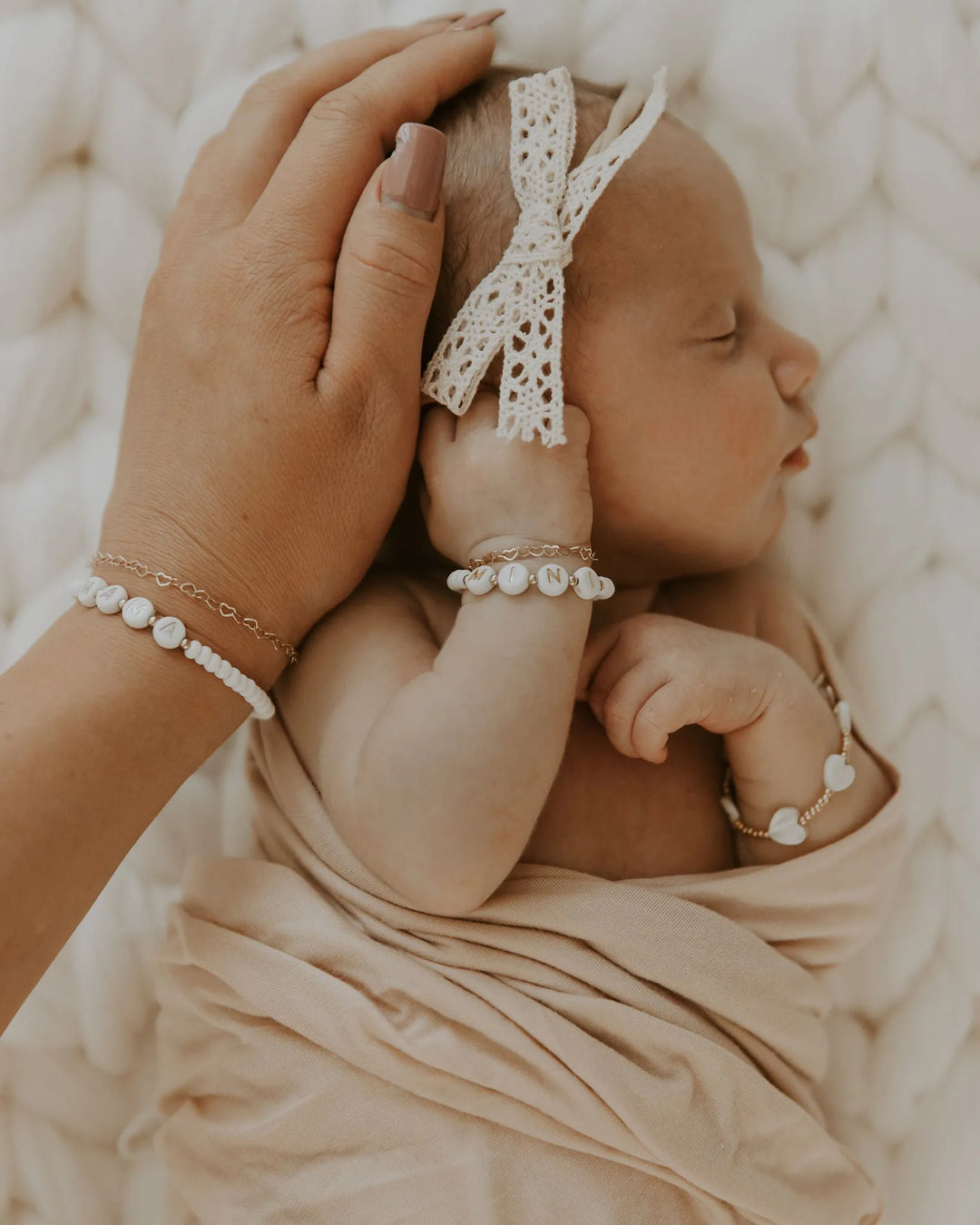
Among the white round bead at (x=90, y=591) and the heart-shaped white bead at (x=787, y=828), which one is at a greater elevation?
the white round bead at (x=90, y=591)

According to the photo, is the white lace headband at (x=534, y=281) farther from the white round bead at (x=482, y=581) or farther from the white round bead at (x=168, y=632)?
the white round bead at (x=168, y=632)

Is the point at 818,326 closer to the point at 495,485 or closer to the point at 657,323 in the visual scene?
the point at 657,323

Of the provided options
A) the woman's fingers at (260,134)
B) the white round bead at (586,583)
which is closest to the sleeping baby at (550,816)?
the white round bead at (586,583)

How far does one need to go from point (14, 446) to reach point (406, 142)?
62 cm

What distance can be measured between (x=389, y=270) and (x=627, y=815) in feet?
1.85

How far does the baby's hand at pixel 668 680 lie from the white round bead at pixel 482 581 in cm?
17

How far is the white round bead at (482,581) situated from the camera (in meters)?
1.04

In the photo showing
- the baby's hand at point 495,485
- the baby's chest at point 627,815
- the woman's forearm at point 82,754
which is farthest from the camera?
the baby's chest at point 627,815

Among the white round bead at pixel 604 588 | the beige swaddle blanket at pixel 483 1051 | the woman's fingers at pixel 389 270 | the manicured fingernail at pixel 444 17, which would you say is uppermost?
the manicured fingernail at pixel 444 17

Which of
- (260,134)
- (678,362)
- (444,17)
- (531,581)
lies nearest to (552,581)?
(531,581)

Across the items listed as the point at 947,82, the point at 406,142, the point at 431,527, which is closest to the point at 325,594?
the point at 431,527

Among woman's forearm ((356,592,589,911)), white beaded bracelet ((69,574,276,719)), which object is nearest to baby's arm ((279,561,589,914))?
woman's forearm ((356,592,589,911))

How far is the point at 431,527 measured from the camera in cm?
112

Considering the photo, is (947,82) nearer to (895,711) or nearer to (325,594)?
(895,711)
